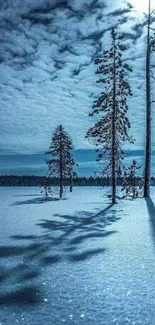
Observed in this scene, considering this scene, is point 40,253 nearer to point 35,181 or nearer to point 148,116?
point 148,116

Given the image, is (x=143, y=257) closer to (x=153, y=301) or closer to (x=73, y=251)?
(x=73, y=251)

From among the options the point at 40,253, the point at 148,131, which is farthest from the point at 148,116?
the point at 40,253

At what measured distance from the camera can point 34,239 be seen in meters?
6.72

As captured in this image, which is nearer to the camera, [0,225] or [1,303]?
[1,303]

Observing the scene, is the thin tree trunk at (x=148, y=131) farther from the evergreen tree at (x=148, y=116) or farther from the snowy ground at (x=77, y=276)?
the snowy ground at (x=77, y=276)

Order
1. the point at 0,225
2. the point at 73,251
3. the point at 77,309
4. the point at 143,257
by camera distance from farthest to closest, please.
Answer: the point at 0,225
the point at 73,251
the point at 143,257
the point at 77,309

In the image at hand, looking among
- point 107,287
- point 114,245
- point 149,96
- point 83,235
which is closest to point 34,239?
point 83,235

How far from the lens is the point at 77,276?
13.4 ft

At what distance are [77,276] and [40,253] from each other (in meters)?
1.53

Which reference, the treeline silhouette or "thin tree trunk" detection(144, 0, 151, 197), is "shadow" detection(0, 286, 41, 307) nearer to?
"thin tree trunk" detection(144, 0, 151, 197)

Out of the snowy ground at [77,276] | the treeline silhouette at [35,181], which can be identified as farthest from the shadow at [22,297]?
the treeline silhouette at [35,181]

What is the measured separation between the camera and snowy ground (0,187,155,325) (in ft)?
9.48

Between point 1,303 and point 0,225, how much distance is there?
6037mm

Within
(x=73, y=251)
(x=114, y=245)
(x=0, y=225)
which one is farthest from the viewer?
(x=0, y=225)
